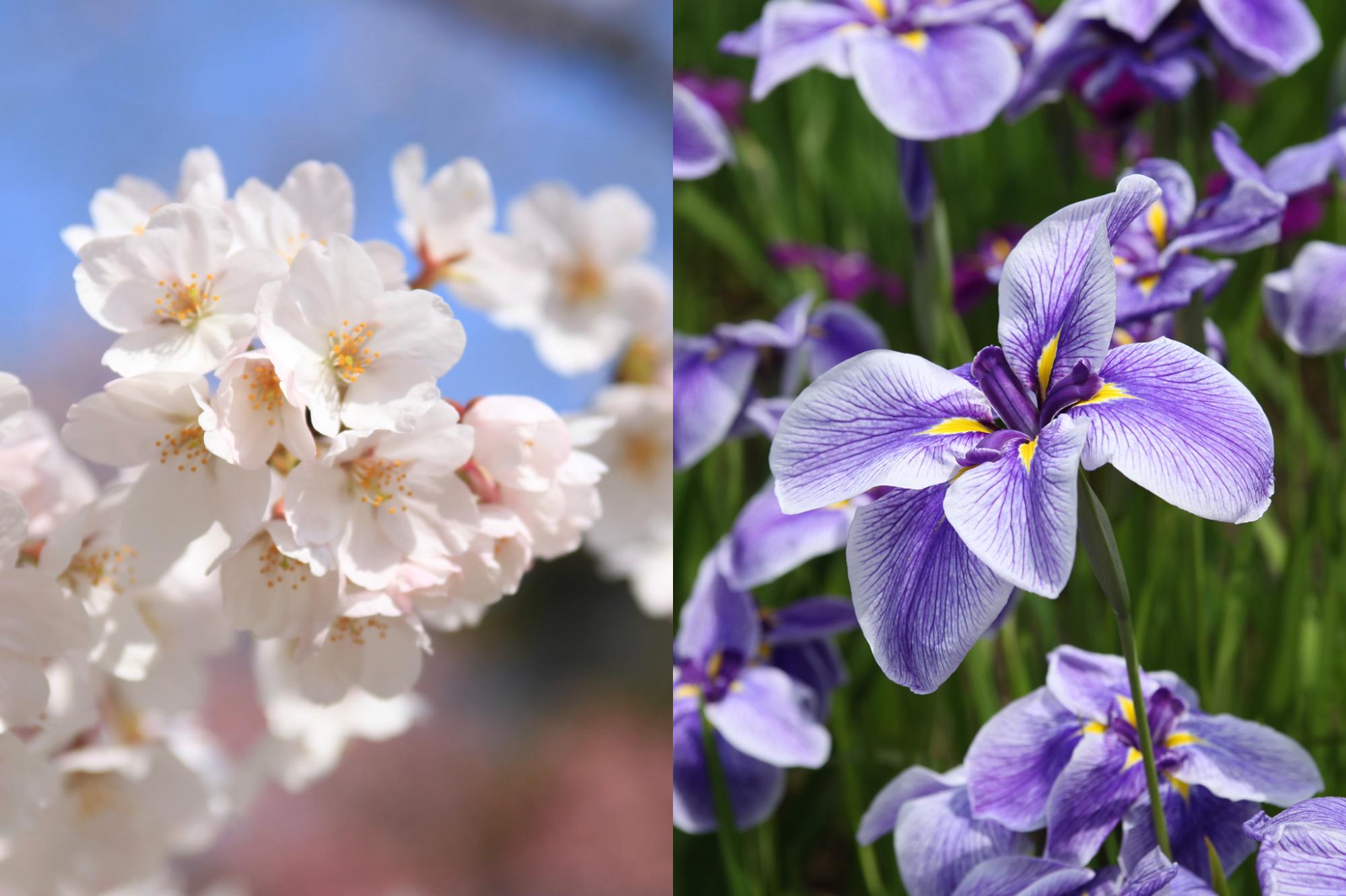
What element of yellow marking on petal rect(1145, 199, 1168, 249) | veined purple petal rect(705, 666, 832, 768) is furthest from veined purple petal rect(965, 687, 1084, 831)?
yellow marking on petal rect(1145, 199, 1168, 249)

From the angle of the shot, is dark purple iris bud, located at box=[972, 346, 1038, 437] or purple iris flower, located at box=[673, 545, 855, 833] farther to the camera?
purple iris flower, located at box=[673, 545, 855, 833]

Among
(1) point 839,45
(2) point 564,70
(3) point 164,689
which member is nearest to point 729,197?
(2) point 564,70

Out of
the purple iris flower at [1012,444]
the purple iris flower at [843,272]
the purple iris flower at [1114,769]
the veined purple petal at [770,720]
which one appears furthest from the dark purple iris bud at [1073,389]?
the purple iris flower at [843,272]

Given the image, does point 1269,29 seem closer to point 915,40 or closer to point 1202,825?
point 915,40

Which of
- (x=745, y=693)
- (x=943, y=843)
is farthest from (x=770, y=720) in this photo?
(x=943, y=843)

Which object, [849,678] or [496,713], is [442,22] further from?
[849,678]

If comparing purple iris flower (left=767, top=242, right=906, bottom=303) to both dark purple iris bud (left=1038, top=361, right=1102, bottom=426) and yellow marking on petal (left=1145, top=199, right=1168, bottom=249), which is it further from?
dark purple iris bud (left=1038, top=361, right=1102, bottom=426)

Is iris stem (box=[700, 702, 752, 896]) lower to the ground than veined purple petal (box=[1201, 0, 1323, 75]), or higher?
lower
